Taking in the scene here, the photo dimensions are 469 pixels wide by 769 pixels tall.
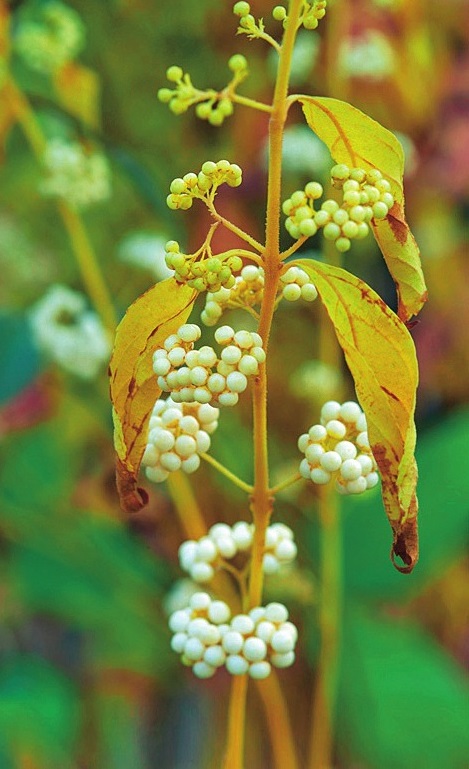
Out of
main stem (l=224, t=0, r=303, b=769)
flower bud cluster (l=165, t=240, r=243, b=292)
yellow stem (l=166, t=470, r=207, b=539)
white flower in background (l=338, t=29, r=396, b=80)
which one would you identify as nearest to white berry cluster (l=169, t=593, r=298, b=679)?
main stem (l=224, t=0, r=303, b=769)

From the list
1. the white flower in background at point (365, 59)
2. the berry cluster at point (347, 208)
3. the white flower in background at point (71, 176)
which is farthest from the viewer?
the white flower in background at point (365, 59)

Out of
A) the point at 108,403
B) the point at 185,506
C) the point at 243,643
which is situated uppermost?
the point at 108,403

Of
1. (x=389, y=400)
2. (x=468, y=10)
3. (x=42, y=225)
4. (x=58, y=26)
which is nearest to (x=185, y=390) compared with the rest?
(x=389, y=400)

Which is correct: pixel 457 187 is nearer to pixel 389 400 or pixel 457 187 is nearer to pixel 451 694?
pixel 451 694

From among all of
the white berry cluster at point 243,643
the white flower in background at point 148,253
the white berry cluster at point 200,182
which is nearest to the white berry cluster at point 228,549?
the white berry cluster at point 243,643

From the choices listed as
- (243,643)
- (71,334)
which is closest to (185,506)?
(71,334)

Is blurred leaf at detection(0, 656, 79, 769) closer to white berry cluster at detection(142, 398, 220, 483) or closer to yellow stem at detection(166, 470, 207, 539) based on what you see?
yellow stem at detection(166, 470, 207, 539)

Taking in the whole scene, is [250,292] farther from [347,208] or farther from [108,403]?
[108,403]

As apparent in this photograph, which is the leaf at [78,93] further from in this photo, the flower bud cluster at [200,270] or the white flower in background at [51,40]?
the flower bud cluster at [200,270]
